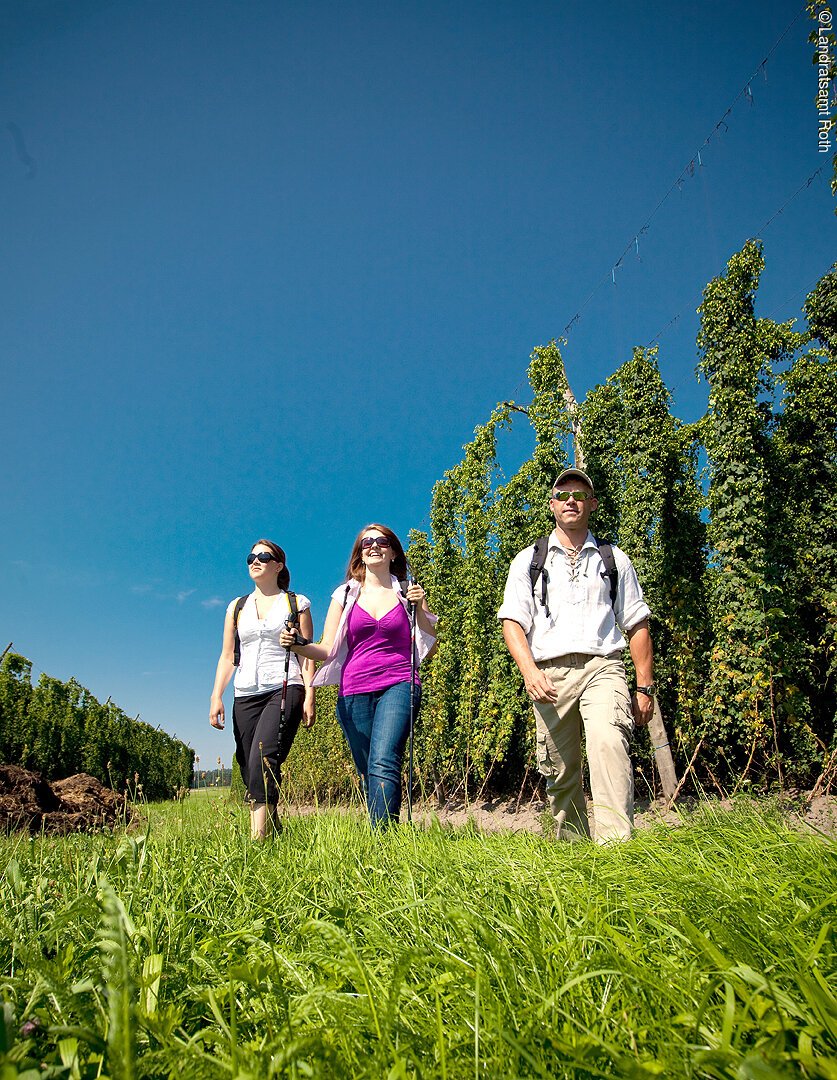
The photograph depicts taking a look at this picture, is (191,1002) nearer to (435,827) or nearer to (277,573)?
(435,827)

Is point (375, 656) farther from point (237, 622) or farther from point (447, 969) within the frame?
point (447, 969)

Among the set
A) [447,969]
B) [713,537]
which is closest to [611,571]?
[447,969]

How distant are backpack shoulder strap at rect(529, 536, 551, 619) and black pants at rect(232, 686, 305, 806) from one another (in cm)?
171

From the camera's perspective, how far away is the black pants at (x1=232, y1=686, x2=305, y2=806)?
3.69 metres

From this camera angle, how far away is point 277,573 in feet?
14.3

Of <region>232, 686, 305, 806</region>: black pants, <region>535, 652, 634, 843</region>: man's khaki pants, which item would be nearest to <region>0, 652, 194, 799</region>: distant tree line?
<region>232, 686, 305, 806</region>: black pants

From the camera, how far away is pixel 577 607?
3.41 metres

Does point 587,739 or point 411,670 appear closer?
point 587,739

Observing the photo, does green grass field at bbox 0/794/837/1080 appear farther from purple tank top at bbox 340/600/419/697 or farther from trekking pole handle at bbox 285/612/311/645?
trekking pole handle at bbox 285/612/311/645

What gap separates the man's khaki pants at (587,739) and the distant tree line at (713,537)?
4.39 m

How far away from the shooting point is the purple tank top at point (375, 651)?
146 inches

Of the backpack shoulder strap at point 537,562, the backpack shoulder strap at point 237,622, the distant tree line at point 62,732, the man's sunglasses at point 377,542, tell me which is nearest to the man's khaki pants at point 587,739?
the backpack shoulder strap at point 537,562

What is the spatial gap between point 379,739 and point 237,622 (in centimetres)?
136

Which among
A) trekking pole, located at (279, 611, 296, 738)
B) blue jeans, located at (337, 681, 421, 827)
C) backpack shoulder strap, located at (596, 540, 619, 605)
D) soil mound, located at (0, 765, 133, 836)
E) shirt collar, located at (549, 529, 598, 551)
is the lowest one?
soil mound, located at (0, 765, 133, 836)
